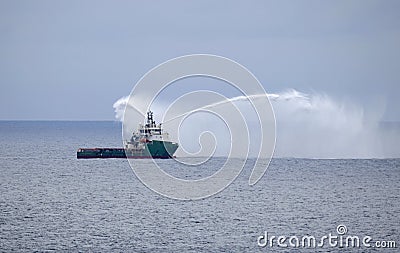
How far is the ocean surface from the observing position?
5200cm

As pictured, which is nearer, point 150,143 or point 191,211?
point 191,211

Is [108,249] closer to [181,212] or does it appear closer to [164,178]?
[181,212]

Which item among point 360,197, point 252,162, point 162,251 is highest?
point 252,162

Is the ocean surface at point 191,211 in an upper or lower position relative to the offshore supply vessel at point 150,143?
lower

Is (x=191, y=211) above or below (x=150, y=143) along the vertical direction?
below

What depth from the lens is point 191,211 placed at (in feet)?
214

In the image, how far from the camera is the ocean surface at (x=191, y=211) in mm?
52000

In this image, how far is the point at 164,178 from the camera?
90.2 meters

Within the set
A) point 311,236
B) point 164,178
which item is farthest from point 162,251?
point 164,178

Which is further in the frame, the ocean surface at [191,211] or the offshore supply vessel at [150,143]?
the offshore supply vessel at [150,143]

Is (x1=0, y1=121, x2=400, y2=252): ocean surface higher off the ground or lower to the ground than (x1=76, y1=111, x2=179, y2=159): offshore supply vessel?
lower

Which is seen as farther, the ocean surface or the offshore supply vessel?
the offshore supply vessel

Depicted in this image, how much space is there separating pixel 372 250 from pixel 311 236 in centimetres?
543

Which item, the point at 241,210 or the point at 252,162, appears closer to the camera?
the point at 241,210
